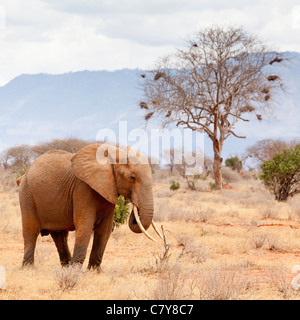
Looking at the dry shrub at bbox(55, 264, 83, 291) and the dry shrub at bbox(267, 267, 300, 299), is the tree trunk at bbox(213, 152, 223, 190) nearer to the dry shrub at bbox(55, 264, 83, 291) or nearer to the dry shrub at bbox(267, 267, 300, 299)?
the dry shrub at bbox(267, 267, 300, 299)

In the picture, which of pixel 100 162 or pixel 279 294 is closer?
pixel 279 294

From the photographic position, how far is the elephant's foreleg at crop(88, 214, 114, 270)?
796 cm

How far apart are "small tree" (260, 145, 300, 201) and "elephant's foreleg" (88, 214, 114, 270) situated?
15.0m

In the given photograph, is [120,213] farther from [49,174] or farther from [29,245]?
[49,174]

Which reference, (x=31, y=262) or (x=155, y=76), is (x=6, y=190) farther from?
(x=31, y=262)

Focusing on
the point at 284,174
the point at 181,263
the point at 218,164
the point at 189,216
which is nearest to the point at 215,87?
the point at 218,164

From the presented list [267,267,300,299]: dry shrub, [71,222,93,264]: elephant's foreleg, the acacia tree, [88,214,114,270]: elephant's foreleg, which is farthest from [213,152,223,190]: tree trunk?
[71,222,93,264]: elephant's foreleg

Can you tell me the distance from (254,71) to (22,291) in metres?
26.5

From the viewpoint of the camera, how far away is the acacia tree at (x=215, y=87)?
30.9 meters

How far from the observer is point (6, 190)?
1122 inches

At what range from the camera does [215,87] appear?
31.4 metres

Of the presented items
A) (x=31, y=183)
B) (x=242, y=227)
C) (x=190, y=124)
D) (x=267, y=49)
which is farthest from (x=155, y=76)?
(x=31, y=183)

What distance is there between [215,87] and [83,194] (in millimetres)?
24630
